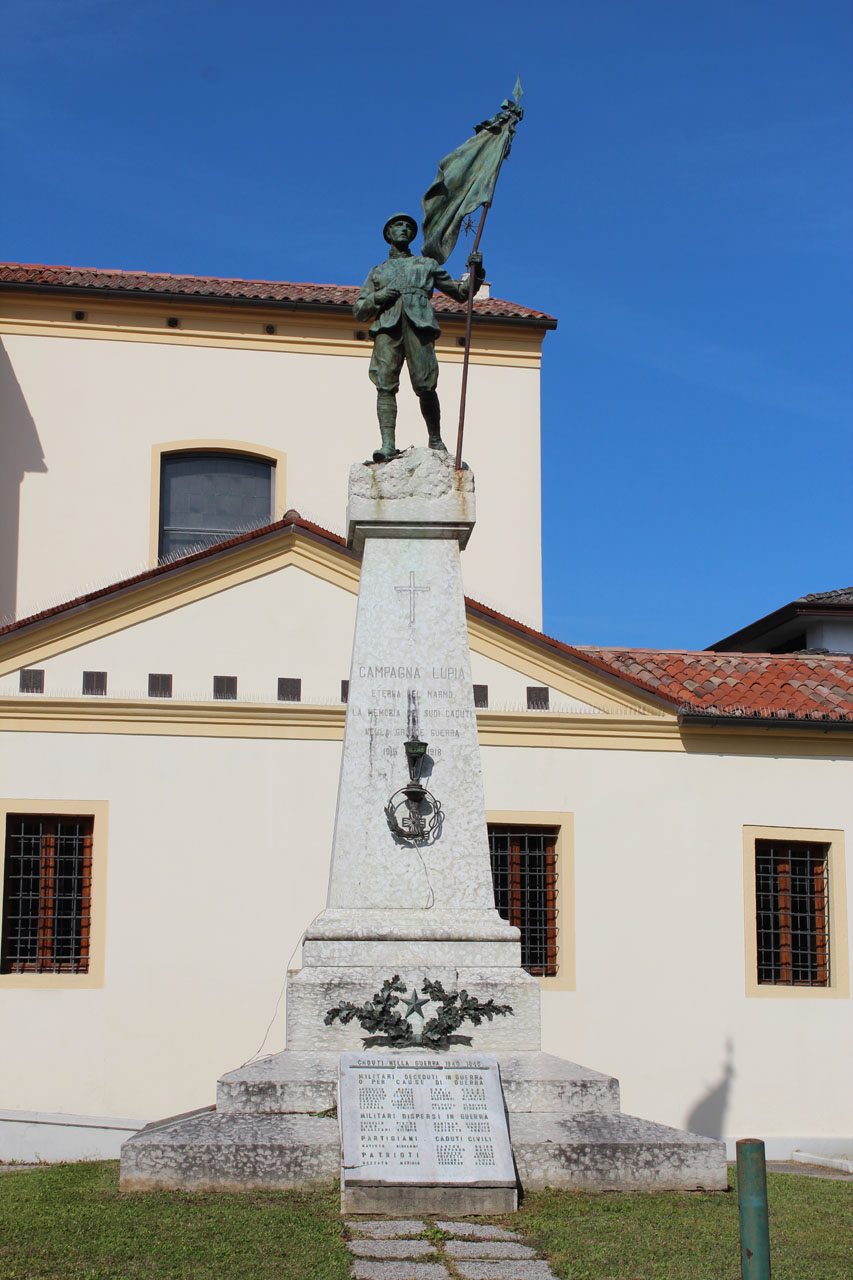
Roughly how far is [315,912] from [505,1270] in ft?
26.8

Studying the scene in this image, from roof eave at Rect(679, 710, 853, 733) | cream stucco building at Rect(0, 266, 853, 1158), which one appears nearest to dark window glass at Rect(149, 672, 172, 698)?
cream stucco building at Rect(0, 266, 853, 1158)

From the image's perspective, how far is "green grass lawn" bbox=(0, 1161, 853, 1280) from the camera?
6.22 metres

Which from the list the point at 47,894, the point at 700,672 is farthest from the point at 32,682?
the point at 700,672

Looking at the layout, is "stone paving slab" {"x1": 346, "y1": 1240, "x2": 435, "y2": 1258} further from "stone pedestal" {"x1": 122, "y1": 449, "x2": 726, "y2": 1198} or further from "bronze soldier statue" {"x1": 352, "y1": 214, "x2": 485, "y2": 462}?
"bronze soldier statue" {"x1": 352, "y1": 214, "x2": 485, "y2": 462}

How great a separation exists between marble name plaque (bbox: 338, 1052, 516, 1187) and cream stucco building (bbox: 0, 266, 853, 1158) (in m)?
6.27

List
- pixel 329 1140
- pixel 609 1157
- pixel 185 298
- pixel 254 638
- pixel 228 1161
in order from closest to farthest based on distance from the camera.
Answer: pixel 228 1161, pixel 329 1140, pixel 609 1157, pixel 254 638, pixel 185 298

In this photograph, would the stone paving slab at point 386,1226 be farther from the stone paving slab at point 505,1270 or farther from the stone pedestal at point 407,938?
the stone paving slab at point 505,1270

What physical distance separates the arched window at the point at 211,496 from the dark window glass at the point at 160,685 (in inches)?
187

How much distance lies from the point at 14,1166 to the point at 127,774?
3.86 meters

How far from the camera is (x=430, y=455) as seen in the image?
934cm

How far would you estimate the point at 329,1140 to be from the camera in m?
7.56

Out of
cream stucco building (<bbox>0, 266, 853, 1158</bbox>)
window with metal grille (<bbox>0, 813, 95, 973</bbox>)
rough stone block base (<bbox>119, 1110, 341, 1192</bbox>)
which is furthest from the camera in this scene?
window with metal grille (<bbox>0, 813, 95, 973</bbox>)

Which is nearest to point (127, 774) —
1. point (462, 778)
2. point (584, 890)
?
point (584, 890)

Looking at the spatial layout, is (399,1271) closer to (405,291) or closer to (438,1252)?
(438,1252)
